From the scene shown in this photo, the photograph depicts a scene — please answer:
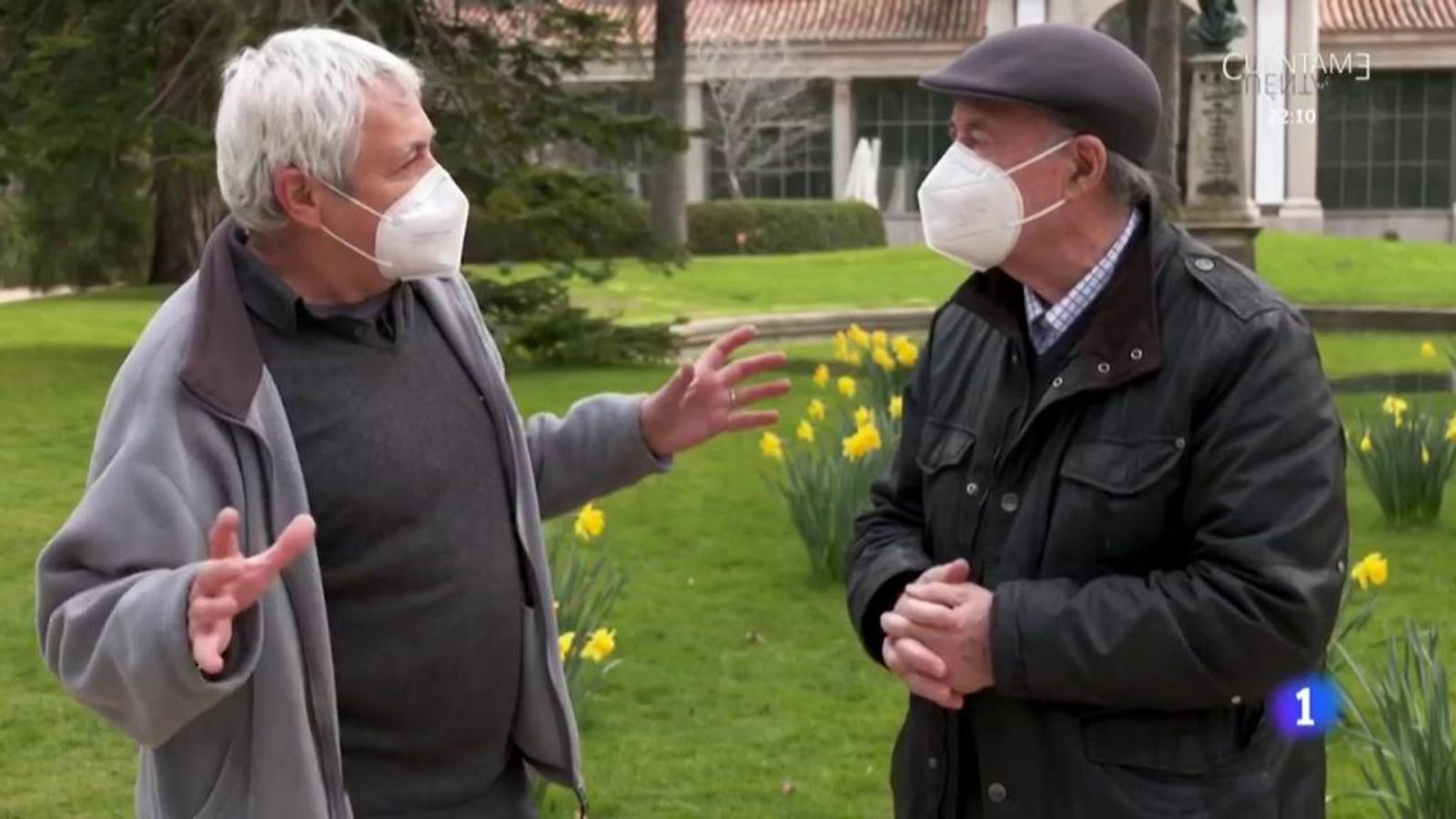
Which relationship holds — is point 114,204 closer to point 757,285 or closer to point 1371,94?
point 757,285

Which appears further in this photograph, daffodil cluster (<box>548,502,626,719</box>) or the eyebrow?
daffodil cluster (<box>548,502,626,719</box>)

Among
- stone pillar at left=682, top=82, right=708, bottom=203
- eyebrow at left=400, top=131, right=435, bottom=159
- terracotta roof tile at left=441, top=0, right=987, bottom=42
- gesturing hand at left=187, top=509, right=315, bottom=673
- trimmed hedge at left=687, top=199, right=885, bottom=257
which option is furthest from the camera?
stone pillar at left=682, top=82, right=708, bottom=203

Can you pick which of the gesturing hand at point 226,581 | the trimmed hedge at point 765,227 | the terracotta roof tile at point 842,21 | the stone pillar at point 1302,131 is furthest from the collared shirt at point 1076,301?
the terracotta roof tile at point 842,21

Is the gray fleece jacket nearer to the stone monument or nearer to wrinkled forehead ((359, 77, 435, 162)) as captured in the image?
wrinkled forehead ((359, 77, 435, 162))

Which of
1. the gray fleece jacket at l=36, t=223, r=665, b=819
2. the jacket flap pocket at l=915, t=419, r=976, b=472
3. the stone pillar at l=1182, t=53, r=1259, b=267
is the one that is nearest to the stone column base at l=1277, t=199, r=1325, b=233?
the stone pillar at l=1182, t=53, r=1259, b=267

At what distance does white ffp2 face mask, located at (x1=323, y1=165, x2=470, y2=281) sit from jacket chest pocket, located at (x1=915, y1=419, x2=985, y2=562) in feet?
2.25

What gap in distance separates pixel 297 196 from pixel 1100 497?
1.09 metres

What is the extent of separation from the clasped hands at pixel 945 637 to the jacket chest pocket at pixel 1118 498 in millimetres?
132

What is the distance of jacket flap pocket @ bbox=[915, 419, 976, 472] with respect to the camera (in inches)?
112

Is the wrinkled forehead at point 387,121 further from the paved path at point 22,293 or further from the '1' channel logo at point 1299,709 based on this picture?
the paved path at point 22,293

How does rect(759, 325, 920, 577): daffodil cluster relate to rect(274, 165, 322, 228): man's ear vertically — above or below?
below

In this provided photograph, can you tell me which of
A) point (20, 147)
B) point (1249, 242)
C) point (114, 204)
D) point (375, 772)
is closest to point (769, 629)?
point (375, 772)

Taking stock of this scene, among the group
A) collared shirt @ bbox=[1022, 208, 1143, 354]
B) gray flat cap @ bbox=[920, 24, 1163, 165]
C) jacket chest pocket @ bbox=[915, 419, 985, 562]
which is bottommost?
jacket chest pocket @ bbox=[915, 419, 985, 562]

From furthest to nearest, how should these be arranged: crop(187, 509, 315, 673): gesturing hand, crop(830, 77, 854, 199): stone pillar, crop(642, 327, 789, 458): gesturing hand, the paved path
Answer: crop(830, 77, 854, 199): stone pillar < the paved path < crop(642, 327, 789, 458): gesturing hand < crop(187, 509, 315, 673): gesturing hand
